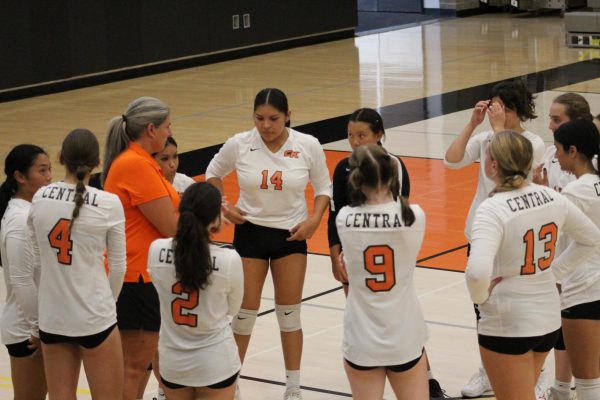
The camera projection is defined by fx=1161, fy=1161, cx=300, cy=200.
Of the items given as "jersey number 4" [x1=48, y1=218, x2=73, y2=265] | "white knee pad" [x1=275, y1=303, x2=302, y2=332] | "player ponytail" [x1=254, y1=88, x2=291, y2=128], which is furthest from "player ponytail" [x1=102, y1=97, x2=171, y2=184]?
"white knee pad" [x1=275, y1=303, x2=302, y2=332]

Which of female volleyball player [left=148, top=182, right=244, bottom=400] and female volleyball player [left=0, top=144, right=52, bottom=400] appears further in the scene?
female volleyball player [left=0, top=144, right=52, bottom=400]

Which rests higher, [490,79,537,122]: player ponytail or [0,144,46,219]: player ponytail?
[490,79,537,122]: player ponytail

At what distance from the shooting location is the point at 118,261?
497 centimetres

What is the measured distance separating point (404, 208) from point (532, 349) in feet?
2.57

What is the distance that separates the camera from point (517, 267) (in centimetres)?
456

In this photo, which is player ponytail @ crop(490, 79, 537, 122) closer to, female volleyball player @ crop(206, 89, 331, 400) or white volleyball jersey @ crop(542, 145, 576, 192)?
white volleyball jersey @ crop(542, 145, 576, 192)

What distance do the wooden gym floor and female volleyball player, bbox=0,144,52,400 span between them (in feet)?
3.59

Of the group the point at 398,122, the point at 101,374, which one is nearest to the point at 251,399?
the point at 101,374

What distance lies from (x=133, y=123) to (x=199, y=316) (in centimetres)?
121

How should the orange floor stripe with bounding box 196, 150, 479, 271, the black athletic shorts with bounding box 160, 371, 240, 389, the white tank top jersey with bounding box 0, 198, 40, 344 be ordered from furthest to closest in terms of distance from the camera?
the orange floor stripe with bounding box 196, 150, 479, 271 → the white tank top jersey with bounding box 0, 198, 40, 344 → the black athletic shorts with bounding box 160, 371, 240, 389

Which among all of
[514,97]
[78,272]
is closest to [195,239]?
[78,272]

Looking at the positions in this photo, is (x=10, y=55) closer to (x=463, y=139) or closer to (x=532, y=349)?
(x=463, y=139)

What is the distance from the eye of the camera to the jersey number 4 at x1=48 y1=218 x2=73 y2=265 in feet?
16.0

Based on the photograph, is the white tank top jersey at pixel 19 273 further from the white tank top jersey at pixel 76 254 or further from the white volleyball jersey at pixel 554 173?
the white volleyball jersey at pixel 554 173
